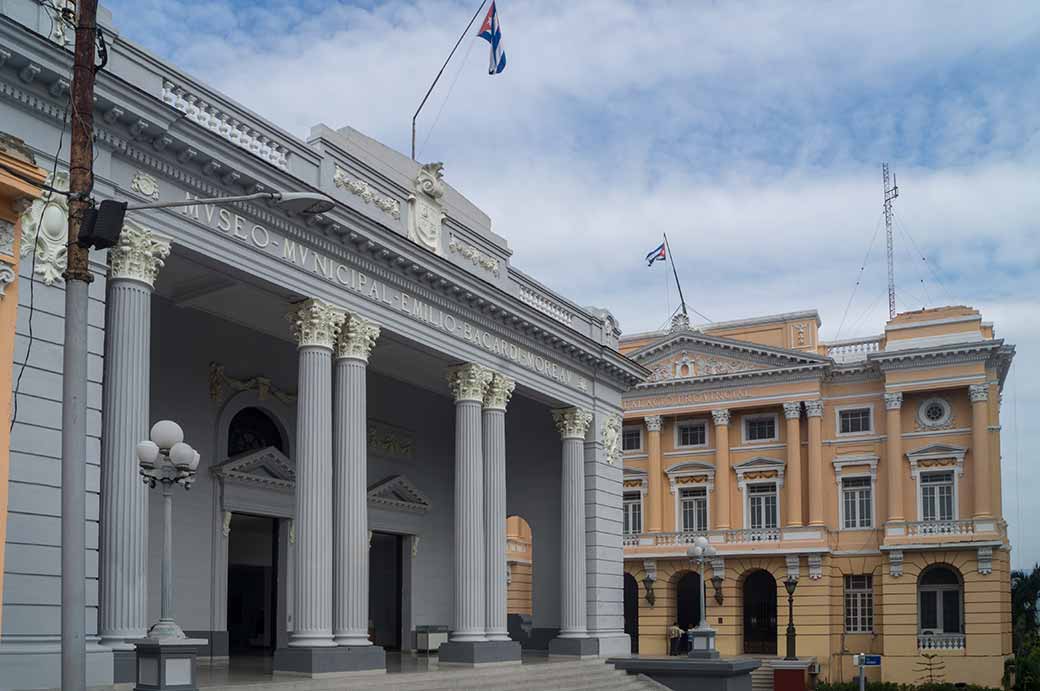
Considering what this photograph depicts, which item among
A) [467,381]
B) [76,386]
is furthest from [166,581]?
[467,381]

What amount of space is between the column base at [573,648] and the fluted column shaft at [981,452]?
76.5 feet

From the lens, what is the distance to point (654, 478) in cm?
5306

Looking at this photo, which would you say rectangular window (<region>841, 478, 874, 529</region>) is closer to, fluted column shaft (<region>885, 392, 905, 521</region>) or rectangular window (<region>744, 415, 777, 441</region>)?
fluted column shaft (<region>885, 392, 905, 521</region>)

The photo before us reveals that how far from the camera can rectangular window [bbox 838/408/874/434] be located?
165 feet

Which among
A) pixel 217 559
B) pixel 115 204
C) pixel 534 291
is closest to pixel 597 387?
pixel 534 291

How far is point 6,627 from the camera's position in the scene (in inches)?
575

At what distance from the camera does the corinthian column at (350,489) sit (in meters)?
21.8

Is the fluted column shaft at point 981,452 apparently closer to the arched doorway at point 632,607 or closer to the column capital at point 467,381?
the arched doorway at point 632,607

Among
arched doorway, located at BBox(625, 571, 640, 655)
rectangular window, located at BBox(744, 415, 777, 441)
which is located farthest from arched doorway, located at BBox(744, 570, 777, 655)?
rectangular window, located at BBox(744, 415, 777, 441)

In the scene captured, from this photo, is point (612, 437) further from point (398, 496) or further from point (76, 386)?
point (76, 386)

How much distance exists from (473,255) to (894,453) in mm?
28009

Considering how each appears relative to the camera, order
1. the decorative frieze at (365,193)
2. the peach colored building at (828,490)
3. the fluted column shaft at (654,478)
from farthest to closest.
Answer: the fluted column shaft at (654,478)
the peach colored building at (828,490)
the decorative frieze at (365,193)

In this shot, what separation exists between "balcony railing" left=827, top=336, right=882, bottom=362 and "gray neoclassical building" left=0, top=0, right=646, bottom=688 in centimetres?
2040

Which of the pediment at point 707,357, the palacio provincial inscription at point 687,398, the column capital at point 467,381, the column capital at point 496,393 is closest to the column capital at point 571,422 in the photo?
the column capital at point 496,393
